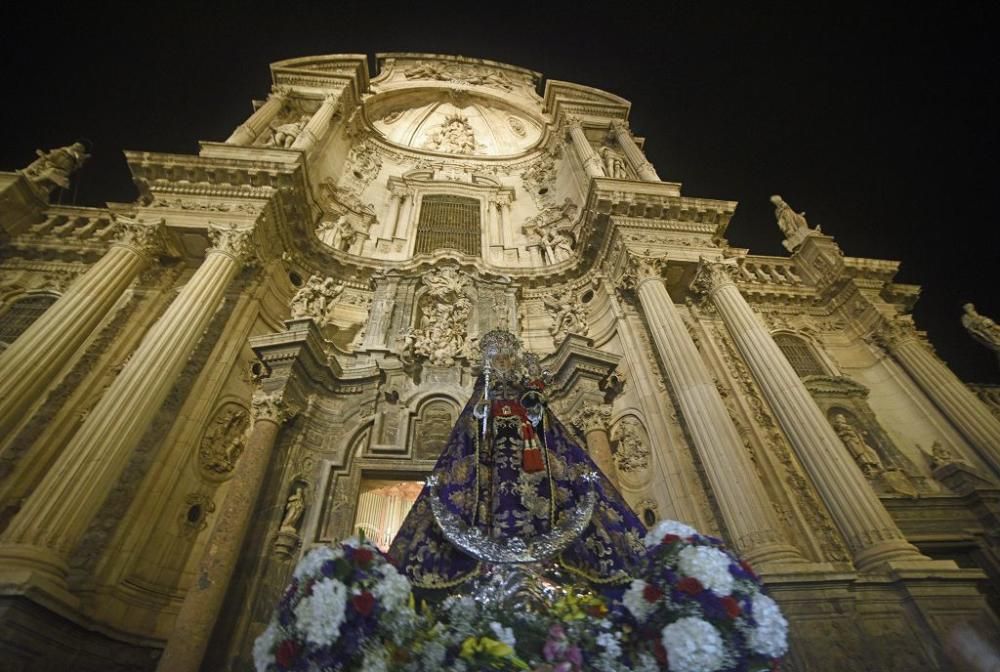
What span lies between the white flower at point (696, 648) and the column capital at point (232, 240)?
9497mm

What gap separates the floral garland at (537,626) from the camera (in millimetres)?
2826

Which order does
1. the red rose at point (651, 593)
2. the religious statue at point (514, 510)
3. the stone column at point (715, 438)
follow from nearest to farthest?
the red rose at point (651, 593)
the religious statue at point (514, 510)
the stone column at point (715, 438)

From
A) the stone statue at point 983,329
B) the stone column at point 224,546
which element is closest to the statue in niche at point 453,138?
the stone column at point 224,546

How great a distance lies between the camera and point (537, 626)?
10.8ft

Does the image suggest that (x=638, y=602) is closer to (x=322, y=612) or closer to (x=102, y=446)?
(x=322, y=612)

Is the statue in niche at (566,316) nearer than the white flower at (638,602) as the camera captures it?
No

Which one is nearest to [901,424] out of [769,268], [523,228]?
[769,268]

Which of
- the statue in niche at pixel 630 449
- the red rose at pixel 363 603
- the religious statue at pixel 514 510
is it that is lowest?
the red rose at pixel 363 603

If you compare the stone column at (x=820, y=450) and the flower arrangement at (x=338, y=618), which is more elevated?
the stone column at (x=820, y=450)

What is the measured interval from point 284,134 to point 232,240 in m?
5.45

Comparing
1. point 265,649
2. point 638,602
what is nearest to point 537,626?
point 638,602

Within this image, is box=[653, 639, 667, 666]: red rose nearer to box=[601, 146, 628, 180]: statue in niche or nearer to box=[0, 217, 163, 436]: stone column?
box=[0, 217, 163, 436]: stone column

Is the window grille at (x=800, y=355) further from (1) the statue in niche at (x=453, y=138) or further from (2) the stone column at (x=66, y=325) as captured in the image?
(2) the stone column at (x=66, y=325)

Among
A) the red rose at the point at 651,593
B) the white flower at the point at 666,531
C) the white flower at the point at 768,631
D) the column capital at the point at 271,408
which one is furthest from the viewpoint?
the column capital at the point at 271,408
